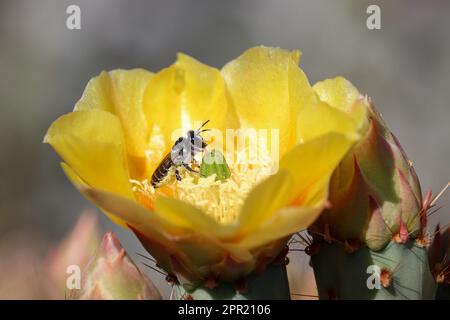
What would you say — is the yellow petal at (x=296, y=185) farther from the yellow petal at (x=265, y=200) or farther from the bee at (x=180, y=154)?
the bee at (x=180, y=154)

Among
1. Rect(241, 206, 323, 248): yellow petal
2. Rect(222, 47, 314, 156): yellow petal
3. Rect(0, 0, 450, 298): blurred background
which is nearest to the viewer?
Rect(241, 206, 323, 248): yellow petal

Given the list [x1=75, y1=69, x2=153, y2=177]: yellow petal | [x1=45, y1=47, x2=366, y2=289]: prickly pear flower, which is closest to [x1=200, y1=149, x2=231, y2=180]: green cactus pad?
[x1=45, y1=47, x2=366, y2=289]: prickly pear flower

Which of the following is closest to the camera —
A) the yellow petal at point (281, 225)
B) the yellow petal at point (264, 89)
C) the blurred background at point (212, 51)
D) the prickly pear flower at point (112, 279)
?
the yellow petal at point (281, 225)

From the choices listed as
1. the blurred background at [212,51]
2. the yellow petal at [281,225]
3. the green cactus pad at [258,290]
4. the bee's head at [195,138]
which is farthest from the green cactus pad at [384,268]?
the blurred background at [212,51]

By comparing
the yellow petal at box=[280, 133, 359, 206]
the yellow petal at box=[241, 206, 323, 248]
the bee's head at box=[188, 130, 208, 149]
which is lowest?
the yellow petal at box=[241, 206, 323, 248]

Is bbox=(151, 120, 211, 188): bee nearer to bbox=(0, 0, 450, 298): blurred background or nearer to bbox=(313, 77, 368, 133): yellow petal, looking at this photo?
bbox=(313, 77, 368, 133): yellow petal

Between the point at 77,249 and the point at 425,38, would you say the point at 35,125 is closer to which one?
the point at 425,38

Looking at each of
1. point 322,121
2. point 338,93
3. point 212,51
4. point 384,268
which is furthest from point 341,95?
point 212,51
